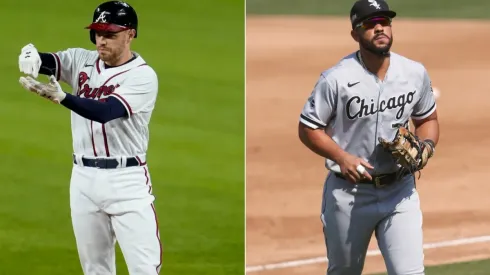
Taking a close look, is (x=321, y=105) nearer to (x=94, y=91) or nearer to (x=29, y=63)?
(x=94, y=91)

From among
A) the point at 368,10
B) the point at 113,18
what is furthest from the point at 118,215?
the point at 368,10

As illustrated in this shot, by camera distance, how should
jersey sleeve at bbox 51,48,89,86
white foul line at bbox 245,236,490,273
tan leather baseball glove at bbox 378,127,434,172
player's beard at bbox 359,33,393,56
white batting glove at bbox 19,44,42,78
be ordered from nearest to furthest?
1. tan leather baseball glove at bbox 378,127,434,172
2. player's beard at bbox 359,33,393,56
3. white batting glove at bbox 19,44,42,78
4. jersey sleeve at bbox 51,48,89,86
5. white foul line at bbox 245,236,490,273

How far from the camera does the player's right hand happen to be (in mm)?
5621

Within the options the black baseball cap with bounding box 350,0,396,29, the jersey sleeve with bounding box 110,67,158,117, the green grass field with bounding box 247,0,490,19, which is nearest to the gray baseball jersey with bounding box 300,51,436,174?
the black baseball cap with bounding box 350,0,396,29

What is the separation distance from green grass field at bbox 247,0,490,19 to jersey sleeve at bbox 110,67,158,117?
8.34 meters

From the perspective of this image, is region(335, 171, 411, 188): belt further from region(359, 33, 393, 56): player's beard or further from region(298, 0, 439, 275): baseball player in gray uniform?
region(359, 33, 393, 56): player's beard

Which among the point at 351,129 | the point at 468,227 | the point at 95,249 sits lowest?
the point at 468,227

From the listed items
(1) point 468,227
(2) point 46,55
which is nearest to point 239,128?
(1) point 468,227

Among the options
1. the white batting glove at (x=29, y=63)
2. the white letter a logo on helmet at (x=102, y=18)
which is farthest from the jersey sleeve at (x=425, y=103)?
the white batting glove at (x=29, y=63)

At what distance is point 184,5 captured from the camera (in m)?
13.9

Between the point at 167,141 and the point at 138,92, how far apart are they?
14.3 ft

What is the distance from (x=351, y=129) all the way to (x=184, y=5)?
834 centimetres

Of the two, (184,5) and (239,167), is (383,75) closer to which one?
(239,167)

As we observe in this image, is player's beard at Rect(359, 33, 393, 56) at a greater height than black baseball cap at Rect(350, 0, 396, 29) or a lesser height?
lesser
